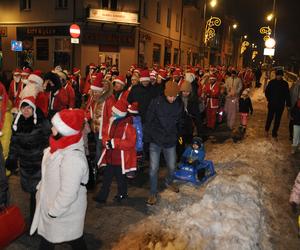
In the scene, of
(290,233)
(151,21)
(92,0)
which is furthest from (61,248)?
(151,21)

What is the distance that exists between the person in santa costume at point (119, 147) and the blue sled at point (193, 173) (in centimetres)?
153

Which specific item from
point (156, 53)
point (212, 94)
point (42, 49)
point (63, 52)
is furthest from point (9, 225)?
point (156, 53)

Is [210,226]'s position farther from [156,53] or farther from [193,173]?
[156,53]

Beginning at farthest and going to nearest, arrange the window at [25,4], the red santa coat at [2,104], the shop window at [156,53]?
the shop window at [156,53] < the window at [25,4] < the red santa coat at [2,104]

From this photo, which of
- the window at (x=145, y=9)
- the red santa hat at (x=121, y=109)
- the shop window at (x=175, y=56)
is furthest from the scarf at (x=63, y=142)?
the shop window at (x=175, y=56)

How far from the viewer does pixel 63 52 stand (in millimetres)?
26125

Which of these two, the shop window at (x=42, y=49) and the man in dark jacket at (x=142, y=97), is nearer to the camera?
the man in dark jacket at (x=142, y=97)

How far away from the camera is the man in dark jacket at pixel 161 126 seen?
595cm

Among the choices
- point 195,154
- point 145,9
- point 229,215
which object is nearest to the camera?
point 229,215

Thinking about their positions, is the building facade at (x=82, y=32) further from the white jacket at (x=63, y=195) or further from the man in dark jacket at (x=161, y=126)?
the white jacket at (x=63, y=195)

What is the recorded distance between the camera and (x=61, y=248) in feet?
14.8

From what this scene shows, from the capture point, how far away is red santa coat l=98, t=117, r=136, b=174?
548cm

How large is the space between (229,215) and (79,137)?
256 cm

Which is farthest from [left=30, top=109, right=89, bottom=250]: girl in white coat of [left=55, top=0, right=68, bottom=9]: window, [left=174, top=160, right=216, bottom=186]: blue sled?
[left=55, top=0, right=68, bottom=9]: window
